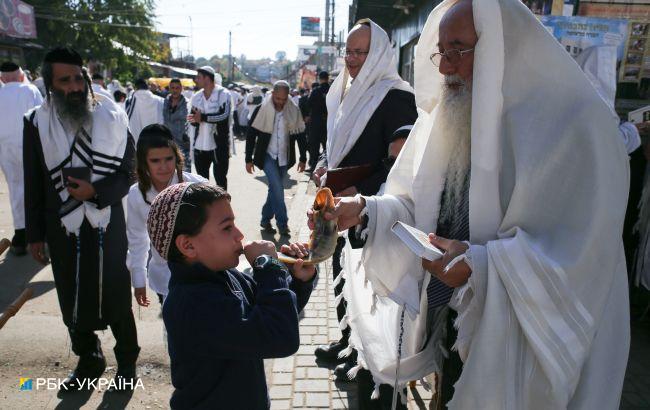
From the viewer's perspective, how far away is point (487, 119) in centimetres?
169

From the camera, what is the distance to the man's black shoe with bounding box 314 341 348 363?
3801 millimetres

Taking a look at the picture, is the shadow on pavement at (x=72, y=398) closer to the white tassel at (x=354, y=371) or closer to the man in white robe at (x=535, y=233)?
the white tassel at (x=354, y=371)

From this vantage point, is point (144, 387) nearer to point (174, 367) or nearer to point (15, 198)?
point (174, 367)

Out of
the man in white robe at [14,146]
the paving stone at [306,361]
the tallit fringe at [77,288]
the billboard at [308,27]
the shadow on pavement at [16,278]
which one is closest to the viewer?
the tallit fringe at [77,288]

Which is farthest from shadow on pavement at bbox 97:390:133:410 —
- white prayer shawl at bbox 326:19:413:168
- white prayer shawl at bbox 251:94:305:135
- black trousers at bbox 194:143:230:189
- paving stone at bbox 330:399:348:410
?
black trousers at bbox 194:143:230:189

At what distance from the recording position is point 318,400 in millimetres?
3295

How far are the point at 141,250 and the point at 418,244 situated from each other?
2.13 meters

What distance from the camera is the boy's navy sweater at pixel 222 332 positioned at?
159 centimetres

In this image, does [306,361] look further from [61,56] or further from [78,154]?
[61,56]

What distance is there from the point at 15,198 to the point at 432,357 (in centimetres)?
572

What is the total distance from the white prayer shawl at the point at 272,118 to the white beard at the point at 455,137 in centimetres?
495

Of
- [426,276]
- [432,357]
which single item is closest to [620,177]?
[426,276]

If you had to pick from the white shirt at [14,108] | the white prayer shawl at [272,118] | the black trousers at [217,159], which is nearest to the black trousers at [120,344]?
the white shirt at [14,108]

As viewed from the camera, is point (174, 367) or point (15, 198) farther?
point (15, 198)
